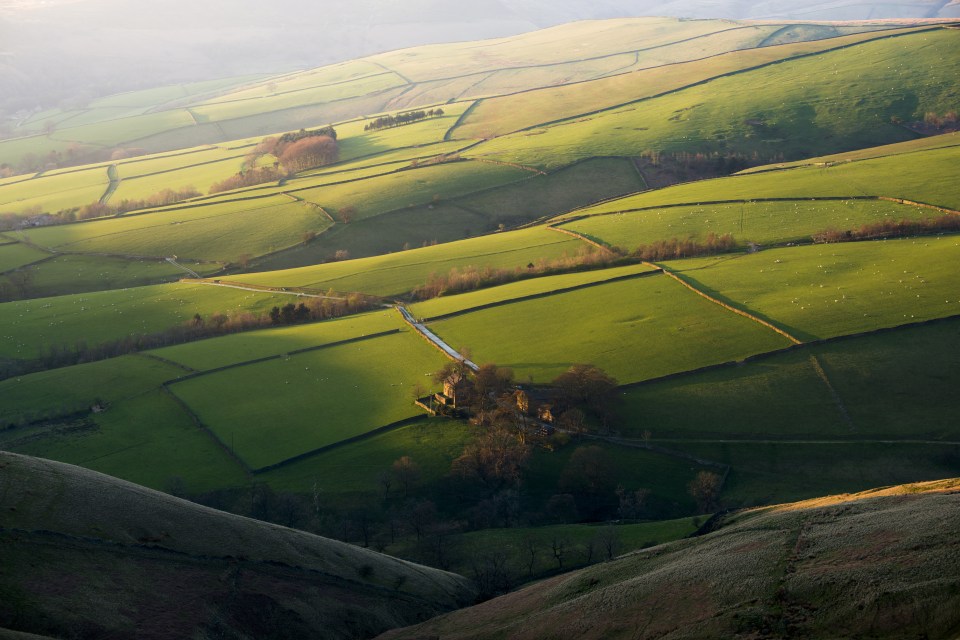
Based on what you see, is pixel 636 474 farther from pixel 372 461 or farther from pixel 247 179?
pixel 247 179

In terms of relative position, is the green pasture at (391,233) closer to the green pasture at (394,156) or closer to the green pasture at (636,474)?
the green pasture at (394,156)

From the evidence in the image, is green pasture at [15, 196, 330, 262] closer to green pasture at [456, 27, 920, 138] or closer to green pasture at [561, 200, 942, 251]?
green pasture at [561, 200, 942, 251]

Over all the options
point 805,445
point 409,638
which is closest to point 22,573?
point 409,638

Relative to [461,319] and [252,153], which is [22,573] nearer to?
[461,319]

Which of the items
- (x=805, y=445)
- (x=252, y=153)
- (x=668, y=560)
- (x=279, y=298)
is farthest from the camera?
(x=252, y=153)

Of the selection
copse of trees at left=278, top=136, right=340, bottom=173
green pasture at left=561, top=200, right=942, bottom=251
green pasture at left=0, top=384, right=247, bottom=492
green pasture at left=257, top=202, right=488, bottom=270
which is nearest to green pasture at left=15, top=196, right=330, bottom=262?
green pasture at left=257, top=202, right=488, bottom=270

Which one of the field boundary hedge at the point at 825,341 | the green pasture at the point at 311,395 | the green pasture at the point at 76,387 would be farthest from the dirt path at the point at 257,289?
the field boundary hedge at the point at 825,341
